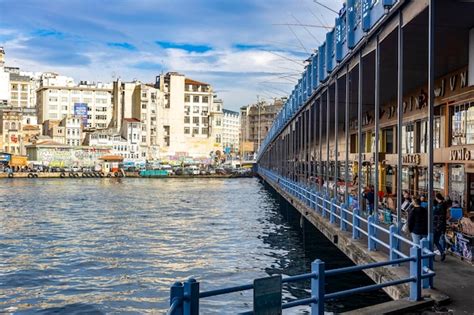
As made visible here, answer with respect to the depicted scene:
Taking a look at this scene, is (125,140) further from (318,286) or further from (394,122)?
(318,286)

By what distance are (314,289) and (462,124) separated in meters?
15.2

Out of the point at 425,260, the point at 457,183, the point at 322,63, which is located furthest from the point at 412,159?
the point at 425,260

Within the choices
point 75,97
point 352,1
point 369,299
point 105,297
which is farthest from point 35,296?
point 75,97

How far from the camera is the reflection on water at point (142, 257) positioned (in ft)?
52.6

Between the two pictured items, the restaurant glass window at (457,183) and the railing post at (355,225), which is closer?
the railing post at (355,225)

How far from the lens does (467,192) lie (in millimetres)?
20891

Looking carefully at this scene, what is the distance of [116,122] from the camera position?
526 feet

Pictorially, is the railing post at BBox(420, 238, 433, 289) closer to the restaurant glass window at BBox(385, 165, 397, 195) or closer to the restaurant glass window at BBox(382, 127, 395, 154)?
the restaurant glass window at BBox(385, 165, 397, 195)

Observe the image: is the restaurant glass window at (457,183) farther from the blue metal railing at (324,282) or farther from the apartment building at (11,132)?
the apartment building at (11,132)

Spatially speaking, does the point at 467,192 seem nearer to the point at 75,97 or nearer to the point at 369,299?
the point at 369,299

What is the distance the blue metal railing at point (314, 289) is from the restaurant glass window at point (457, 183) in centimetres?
1144

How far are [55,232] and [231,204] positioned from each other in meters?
22.3

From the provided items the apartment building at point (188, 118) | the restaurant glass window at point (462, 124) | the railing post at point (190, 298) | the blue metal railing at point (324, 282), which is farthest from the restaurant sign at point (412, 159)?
the apartment building at point (188, 118)

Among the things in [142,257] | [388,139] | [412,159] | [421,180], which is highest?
[388,139]
